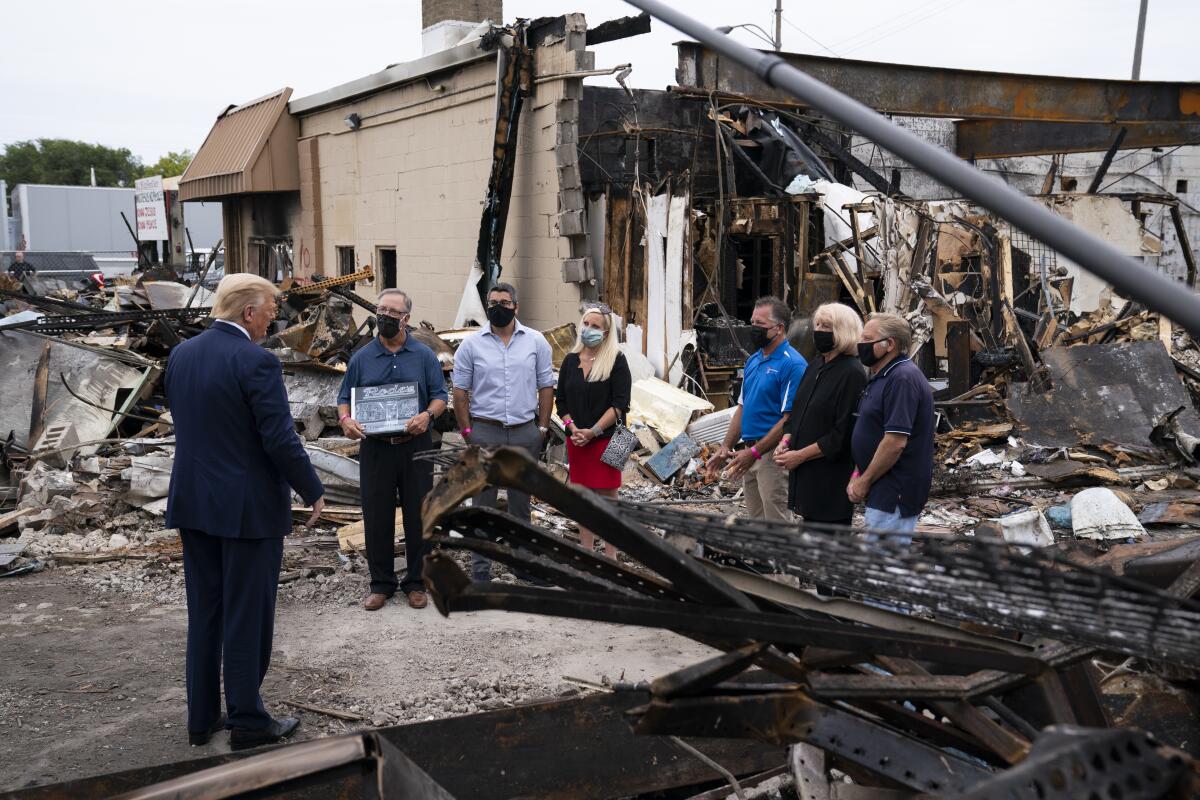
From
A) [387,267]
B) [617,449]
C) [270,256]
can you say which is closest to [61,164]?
[270,256]

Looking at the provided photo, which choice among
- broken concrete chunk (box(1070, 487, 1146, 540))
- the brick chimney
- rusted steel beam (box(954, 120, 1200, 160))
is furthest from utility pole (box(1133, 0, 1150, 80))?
broken concrete chunk (box(1070, 487, 1146, 540))

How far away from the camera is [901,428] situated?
4625 millimetres

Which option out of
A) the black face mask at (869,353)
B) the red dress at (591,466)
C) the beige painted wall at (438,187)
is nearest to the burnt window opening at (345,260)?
the beige painted wall at (438,187)

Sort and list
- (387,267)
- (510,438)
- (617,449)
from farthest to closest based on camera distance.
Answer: (387,267) → (617,449) → (510,438)

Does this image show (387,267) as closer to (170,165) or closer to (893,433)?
(893,433)

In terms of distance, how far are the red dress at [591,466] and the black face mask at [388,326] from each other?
1372mm

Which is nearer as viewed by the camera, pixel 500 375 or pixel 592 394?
pixel 500 375

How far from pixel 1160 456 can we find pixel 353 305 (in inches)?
446

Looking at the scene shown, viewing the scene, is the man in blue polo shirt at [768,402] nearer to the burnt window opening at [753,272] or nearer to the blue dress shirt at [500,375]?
the blue dress shirt at [500,375]

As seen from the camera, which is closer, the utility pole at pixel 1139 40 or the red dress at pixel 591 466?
the red dress at pixel 591 466

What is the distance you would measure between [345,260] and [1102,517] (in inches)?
544

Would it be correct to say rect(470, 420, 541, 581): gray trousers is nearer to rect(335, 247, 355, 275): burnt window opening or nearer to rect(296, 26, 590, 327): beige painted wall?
rect(296, 26, 590, 327): beige painted wall

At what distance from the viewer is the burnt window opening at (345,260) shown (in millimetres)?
17750

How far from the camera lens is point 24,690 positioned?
5.05 m
